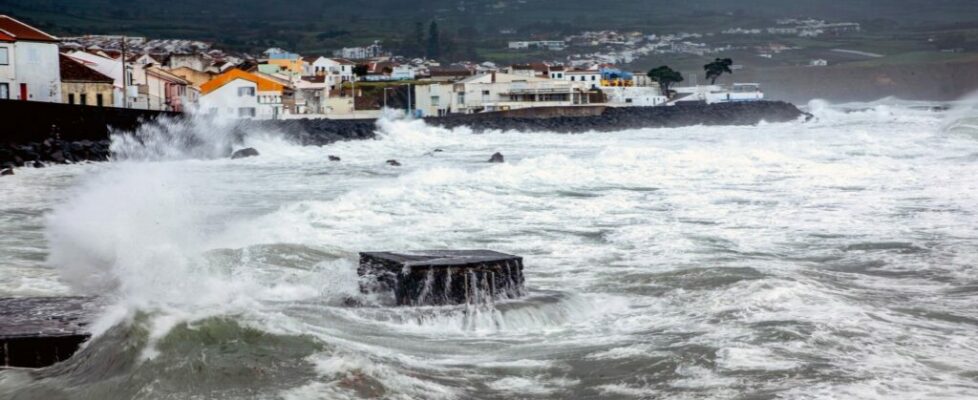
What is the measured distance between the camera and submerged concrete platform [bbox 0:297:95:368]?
21.4ft

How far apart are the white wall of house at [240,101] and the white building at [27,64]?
21.9 metres

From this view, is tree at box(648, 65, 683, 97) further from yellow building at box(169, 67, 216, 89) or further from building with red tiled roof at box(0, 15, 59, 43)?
building with red tiled roof at box(0, 15, 59, 43)

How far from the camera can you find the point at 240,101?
62.2 m

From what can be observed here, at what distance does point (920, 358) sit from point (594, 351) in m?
1.90

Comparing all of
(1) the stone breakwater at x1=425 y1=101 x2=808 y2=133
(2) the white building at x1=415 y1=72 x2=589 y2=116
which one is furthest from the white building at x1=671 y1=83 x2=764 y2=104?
(2) the white building at x1=415 y1=72 x2=589 y2=116

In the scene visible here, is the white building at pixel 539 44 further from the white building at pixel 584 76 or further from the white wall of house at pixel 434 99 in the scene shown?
the white wall of house at pixel 434 99

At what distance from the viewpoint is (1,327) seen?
6.85 m

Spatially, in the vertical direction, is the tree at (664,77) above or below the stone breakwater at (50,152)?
above

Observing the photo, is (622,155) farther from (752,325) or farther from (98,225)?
(752,325)

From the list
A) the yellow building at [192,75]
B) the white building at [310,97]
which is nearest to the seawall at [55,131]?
the white building at [310,97]

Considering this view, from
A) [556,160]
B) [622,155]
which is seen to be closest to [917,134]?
[622,155]

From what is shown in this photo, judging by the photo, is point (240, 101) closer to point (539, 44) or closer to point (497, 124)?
point (497, 124)

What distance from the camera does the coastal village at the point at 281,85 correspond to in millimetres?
38625

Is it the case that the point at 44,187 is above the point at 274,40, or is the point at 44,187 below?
below
